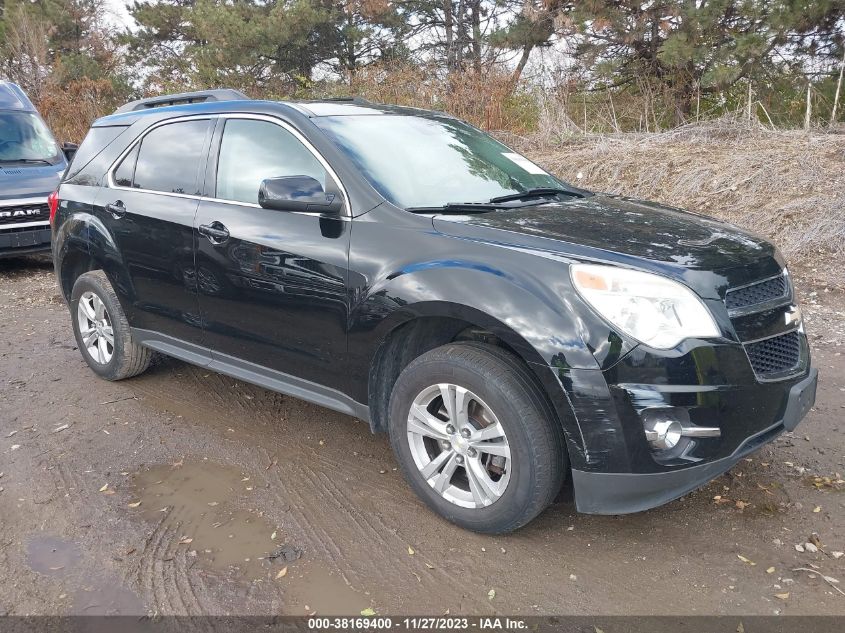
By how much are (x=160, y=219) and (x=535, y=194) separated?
7.05ft

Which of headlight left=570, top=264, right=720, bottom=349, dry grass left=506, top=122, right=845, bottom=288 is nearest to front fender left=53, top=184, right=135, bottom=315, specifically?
headlight left=570, top=264, right=720, bottom=349

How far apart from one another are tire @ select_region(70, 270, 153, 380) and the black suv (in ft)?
0.77

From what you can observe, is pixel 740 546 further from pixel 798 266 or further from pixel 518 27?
pixel 518 27

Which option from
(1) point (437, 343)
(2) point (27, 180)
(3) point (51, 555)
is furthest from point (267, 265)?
(2) point (27, 180)

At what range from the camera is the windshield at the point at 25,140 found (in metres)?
9.18

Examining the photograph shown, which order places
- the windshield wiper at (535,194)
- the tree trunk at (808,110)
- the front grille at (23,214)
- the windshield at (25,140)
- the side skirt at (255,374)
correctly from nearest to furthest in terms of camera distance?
the side skirt at (255,374) → the windshield wiper at (535,194) → the front grille at (23,214) → the windshield at (25,140) → the tree trunk at (808,110)

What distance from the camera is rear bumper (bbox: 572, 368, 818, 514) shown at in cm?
257

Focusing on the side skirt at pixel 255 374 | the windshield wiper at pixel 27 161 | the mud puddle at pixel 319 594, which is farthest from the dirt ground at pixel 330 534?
the windshield wiper at pixel 27 161

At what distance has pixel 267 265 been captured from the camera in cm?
344

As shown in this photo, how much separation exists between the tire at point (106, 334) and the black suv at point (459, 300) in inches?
9.2

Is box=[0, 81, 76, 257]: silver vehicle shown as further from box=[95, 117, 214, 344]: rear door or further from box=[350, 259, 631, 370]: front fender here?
box=[350, 259, 631, 370]: front fender

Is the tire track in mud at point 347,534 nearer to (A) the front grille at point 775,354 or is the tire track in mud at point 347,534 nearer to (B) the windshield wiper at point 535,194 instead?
(A) the front grille at point 775,354

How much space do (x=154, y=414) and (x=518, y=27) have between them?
1301 cm

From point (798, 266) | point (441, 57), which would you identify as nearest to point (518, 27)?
point (441, 57)
